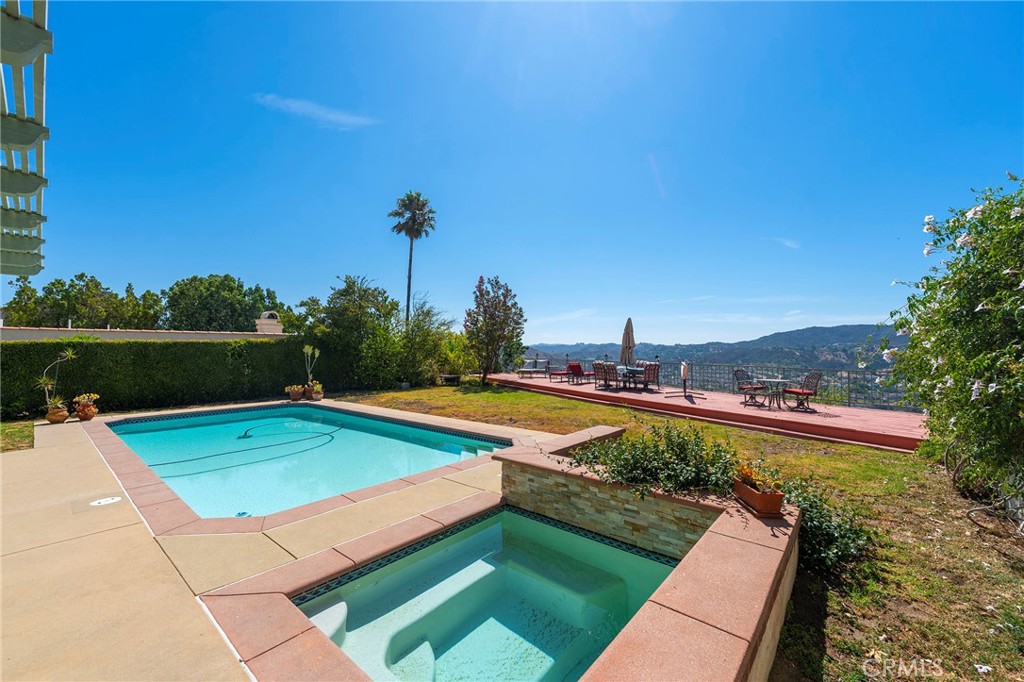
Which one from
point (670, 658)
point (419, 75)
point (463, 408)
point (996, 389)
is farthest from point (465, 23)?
point (670, 658)

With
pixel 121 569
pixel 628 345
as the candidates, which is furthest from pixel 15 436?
pixel 628 345

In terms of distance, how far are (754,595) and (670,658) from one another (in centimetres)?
79

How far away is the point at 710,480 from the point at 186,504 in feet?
19.4

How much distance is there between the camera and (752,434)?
25.7 ft

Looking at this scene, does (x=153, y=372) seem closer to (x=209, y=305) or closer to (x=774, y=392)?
(x=774, y=392)

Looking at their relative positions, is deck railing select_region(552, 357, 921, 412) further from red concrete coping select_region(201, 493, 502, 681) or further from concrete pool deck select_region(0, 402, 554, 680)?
concrete pool deck select_region(0, 402, 554, 680)

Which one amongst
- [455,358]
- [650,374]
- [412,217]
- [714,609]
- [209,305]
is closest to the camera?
[714,609]

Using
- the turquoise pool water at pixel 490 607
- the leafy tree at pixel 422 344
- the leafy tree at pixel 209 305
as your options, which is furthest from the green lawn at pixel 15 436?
the leafy tree at pixel 209 305

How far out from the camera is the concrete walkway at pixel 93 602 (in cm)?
217

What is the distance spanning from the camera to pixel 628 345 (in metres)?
15.3

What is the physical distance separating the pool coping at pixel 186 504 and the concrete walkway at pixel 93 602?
208 millimetres

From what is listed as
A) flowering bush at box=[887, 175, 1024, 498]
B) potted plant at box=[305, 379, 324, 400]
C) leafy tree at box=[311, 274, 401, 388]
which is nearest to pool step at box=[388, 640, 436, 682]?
flowering bush at box=[887, 175, 1024, 498]

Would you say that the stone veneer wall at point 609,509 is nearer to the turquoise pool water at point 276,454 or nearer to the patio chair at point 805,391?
the turquoise pool water at point 276,454

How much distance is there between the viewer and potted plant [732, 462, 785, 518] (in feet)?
10.3
